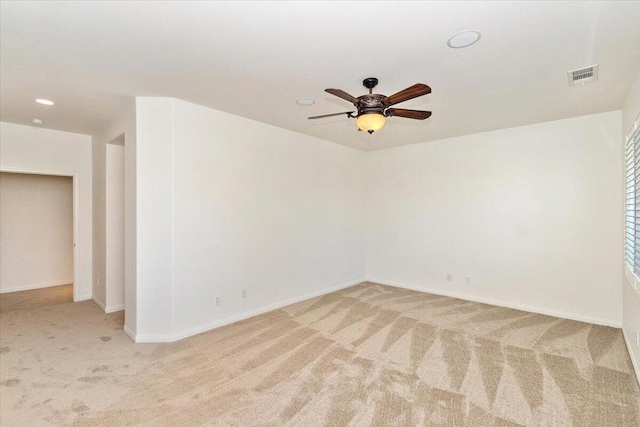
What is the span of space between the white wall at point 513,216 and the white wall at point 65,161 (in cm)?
509

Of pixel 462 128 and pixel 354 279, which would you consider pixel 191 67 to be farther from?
pixel 354 279

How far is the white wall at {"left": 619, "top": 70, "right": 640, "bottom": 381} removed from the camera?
280 centimetres

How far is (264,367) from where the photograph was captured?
2900 mm

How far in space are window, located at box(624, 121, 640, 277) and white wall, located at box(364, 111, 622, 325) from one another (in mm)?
559

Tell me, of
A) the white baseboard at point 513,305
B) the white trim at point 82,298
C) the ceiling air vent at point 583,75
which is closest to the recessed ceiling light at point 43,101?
the white trim at point 82,298

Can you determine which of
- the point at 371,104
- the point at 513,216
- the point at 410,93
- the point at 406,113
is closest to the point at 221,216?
the point at 371,104

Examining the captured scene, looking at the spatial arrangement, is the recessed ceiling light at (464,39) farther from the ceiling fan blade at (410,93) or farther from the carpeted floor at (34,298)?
the carpeted floor at (34,298)

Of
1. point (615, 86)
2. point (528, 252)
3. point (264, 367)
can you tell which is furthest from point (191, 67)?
point (528, 252)

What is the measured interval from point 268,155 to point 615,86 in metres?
3.99

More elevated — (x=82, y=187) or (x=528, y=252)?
(x=82, y=187)

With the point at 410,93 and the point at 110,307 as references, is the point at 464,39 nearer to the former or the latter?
the point at 410,93

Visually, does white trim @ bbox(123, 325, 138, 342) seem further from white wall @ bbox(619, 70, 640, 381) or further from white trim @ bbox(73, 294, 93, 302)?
white wall @ bbox(619, 70, 640, 381)

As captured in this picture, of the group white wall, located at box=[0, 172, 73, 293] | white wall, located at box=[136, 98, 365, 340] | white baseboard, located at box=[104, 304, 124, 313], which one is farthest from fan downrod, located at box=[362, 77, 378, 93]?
white wall, located at box=[0, 172, 73, 293]

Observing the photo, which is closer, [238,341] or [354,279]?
[238,341]
